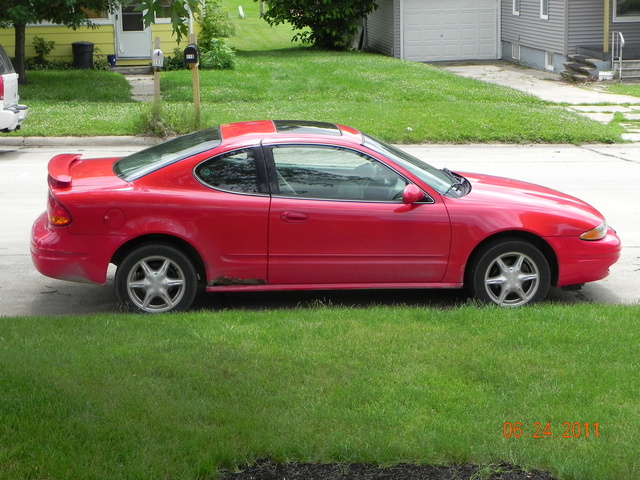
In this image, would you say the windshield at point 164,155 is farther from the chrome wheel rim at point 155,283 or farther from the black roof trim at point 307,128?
the chrome wheel rim at point 155,283

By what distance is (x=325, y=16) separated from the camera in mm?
33906

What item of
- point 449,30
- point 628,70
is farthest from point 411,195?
point 449,30

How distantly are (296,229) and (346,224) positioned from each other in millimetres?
378

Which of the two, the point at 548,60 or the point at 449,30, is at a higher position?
the point at 449,30

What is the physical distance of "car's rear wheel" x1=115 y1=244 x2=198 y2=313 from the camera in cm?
708

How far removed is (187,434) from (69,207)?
3042 millimetres

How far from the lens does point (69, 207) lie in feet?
23.0

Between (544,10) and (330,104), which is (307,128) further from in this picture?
(544,10)

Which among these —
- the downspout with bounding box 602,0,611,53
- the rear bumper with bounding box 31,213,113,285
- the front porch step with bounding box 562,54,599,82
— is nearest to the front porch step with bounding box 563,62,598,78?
the front porch step with bounding box 562,54,599,82

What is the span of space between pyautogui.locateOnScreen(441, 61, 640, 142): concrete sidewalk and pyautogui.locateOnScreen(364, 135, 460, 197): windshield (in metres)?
10.3

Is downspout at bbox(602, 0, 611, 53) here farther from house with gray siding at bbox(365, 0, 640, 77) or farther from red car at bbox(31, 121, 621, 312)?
red car at bbox(31, 121, 621, 312)

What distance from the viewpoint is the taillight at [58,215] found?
277 inches

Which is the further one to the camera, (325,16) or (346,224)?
(325,16)

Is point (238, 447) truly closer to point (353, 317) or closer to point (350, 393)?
point (350, 393)
